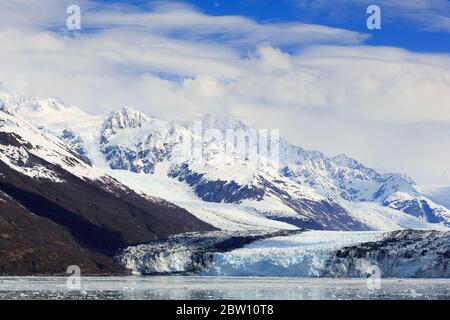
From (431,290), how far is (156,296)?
45828 mm
